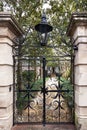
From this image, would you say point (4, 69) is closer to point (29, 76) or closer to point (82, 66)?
point (29, 76)

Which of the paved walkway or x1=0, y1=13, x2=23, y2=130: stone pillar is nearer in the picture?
x1=0, y1=13, x2=23, y2=130: stone pillar

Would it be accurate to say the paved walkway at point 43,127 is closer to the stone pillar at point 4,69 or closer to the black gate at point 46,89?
the black gate at point 46,89

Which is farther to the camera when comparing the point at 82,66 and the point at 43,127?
the point at 43,127

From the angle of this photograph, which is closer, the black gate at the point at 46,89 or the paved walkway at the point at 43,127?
the paved walkway at the point at 43,127

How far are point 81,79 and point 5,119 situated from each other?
188cm

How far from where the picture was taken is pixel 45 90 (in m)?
5.26

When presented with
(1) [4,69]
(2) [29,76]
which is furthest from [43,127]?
(1) [4,69]

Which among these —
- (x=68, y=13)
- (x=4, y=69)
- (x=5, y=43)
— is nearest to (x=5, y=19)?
(x=5, y=43)

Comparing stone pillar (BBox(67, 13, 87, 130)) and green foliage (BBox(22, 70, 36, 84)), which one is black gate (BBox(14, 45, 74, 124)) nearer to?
green foliage (BBox(22, 70, 36, 84))

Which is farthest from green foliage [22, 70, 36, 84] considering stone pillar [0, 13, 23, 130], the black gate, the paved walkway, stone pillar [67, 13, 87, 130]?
stone pillar [67, 13, 87, 130]

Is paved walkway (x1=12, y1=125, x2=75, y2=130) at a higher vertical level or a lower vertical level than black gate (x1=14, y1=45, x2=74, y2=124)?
lower

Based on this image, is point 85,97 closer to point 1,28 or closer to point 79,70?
point 79,70

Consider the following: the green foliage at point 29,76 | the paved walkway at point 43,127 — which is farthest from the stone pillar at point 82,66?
the green foliage at point 29,76

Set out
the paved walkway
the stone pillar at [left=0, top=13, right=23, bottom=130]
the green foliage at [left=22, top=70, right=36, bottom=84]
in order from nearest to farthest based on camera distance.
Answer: the stone pillar at [left=0, top=13, right=23, bottom=130], the paved walkway, the green foliage at [left=22, top=70, right=36, bottom=84]
